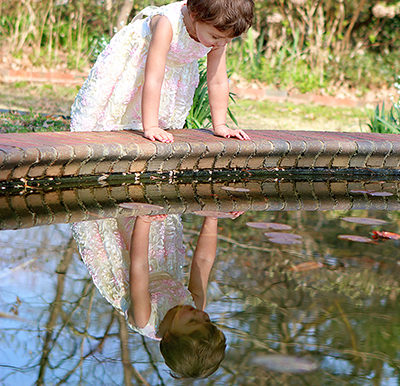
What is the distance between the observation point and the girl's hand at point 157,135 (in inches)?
123

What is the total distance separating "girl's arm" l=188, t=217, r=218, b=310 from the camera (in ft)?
5.64

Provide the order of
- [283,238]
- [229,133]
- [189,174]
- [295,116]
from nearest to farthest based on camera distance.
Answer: [283,238]
[189,174]
[229,133]
[295,116]

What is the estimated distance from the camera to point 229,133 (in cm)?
343

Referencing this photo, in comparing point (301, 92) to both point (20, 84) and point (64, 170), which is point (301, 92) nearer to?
point (20, 84)

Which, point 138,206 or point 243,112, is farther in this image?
point 243,112

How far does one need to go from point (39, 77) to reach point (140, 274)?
6604 millimetres

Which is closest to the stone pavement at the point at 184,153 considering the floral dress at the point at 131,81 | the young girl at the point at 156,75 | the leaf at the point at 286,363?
the young girl at the point at 156,75

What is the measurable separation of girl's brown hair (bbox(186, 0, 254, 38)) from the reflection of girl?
0.94 meters

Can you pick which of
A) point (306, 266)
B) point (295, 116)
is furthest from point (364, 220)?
point (295, 116)

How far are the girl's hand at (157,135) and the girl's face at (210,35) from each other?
54 centimetres

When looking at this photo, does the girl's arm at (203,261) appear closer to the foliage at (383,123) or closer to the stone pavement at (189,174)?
the stone pavement at (189,174)

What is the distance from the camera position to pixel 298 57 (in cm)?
867

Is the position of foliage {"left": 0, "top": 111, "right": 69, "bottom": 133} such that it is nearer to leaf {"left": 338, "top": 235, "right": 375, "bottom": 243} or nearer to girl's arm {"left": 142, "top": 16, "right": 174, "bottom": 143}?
girl's arm {"left": 142, "top": 16, "right": 174, "bottom": 143}

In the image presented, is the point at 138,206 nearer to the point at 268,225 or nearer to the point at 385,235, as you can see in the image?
the point at 268,225
